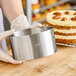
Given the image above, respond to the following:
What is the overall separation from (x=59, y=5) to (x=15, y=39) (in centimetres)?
328

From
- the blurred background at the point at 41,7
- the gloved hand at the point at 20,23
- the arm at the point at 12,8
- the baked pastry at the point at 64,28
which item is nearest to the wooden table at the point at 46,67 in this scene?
the baked pastry at the point at 64,28

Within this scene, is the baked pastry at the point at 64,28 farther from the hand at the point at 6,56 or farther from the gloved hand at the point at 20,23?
the hand at the point at 6,56

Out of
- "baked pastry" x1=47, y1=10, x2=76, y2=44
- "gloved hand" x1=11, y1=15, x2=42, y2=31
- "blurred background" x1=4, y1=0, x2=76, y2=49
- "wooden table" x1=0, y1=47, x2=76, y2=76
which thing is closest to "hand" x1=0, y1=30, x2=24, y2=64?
"wooden table" x1=0, y1=47, x2=76, y2=76

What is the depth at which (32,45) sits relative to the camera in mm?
1075

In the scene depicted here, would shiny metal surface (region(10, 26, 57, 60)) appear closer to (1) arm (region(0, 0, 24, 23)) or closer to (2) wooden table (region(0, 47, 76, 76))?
(2) wooden table (region(0, 47, 76, 76))

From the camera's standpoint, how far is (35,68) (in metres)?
1.12

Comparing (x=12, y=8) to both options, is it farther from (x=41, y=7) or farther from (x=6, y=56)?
(x=41, y=7)

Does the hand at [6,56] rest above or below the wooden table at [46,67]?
above

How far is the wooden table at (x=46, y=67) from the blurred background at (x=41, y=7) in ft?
7.11

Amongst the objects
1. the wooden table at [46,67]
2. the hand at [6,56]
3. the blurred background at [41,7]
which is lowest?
the blurred background at [41,7]

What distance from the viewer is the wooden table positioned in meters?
1.07

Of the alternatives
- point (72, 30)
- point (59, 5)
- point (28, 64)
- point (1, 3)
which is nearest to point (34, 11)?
point (59, 5)

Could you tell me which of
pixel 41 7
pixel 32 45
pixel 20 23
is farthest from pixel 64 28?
pixel 41 7

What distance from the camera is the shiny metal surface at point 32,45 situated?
1065 millimetres
